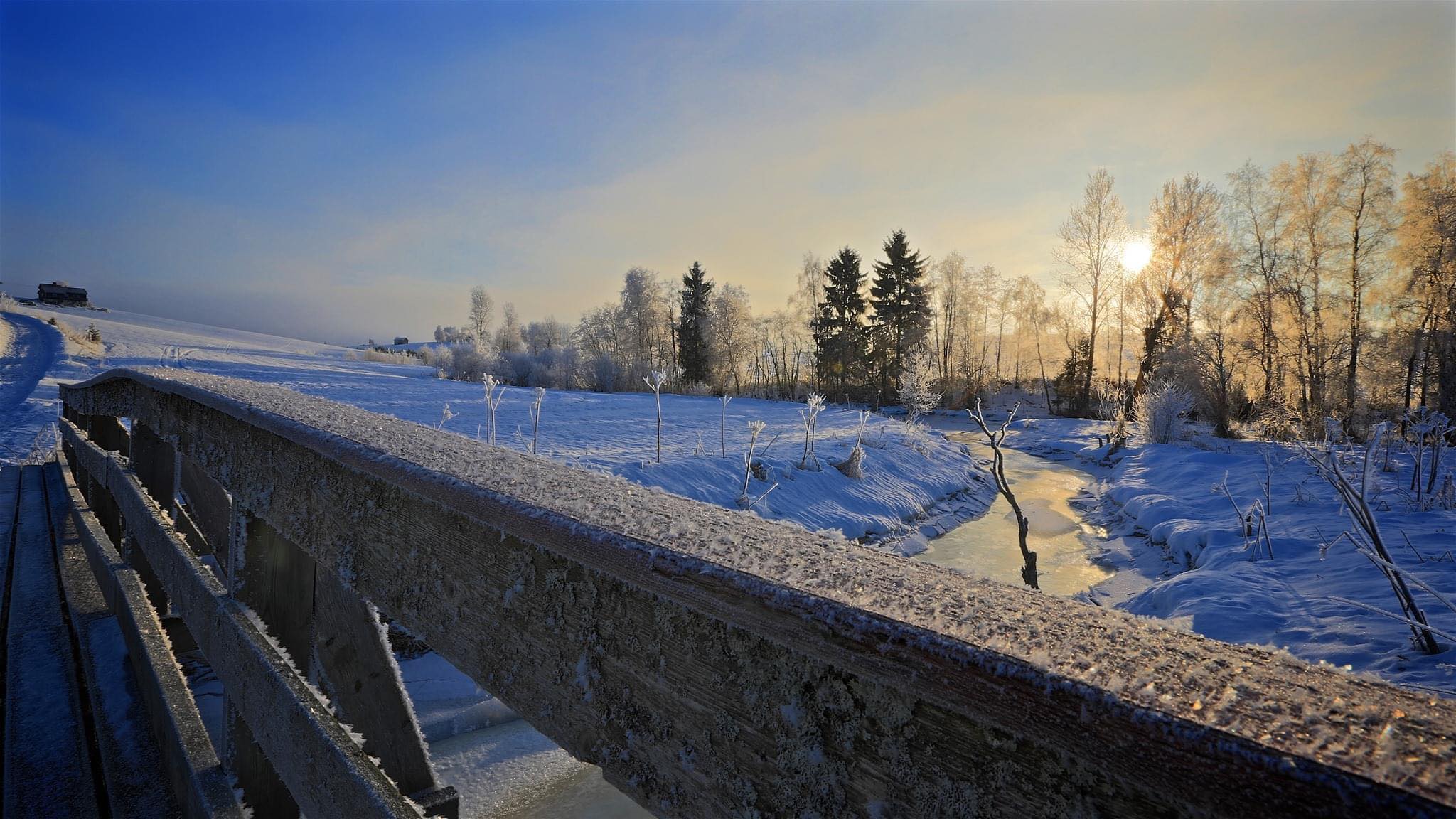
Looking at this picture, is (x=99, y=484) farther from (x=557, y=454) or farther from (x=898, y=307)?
(x=898, y=307)

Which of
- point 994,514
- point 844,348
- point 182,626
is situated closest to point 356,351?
point 844,348

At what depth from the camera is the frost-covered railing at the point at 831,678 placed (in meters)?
0.37

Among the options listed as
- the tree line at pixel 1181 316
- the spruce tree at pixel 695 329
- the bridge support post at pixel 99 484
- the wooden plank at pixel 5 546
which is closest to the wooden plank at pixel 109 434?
the bridge support post at pixel 99 484

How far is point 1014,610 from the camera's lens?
572 mm

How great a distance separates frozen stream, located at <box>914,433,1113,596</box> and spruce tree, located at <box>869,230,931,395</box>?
22249mm

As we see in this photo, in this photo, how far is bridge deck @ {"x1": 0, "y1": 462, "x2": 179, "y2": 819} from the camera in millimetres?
1647

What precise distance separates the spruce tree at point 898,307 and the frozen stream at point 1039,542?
2225 centimetres

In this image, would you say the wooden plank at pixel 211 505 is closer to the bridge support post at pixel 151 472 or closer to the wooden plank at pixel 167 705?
the bridge support post at pixel 151 472

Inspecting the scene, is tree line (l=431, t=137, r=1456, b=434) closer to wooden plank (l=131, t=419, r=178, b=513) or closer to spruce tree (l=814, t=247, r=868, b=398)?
spruce tree (l=814, t=247, r=868, b=398)

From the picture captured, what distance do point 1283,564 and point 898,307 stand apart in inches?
1243

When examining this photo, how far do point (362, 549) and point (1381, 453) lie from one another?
16869 mm

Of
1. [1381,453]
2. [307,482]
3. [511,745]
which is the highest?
[307,482]

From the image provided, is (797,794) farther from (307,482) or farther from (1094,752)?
(307,482)

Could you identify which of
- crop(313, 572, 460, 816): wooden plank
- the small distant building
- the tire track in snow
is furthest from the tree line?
the small distant building
